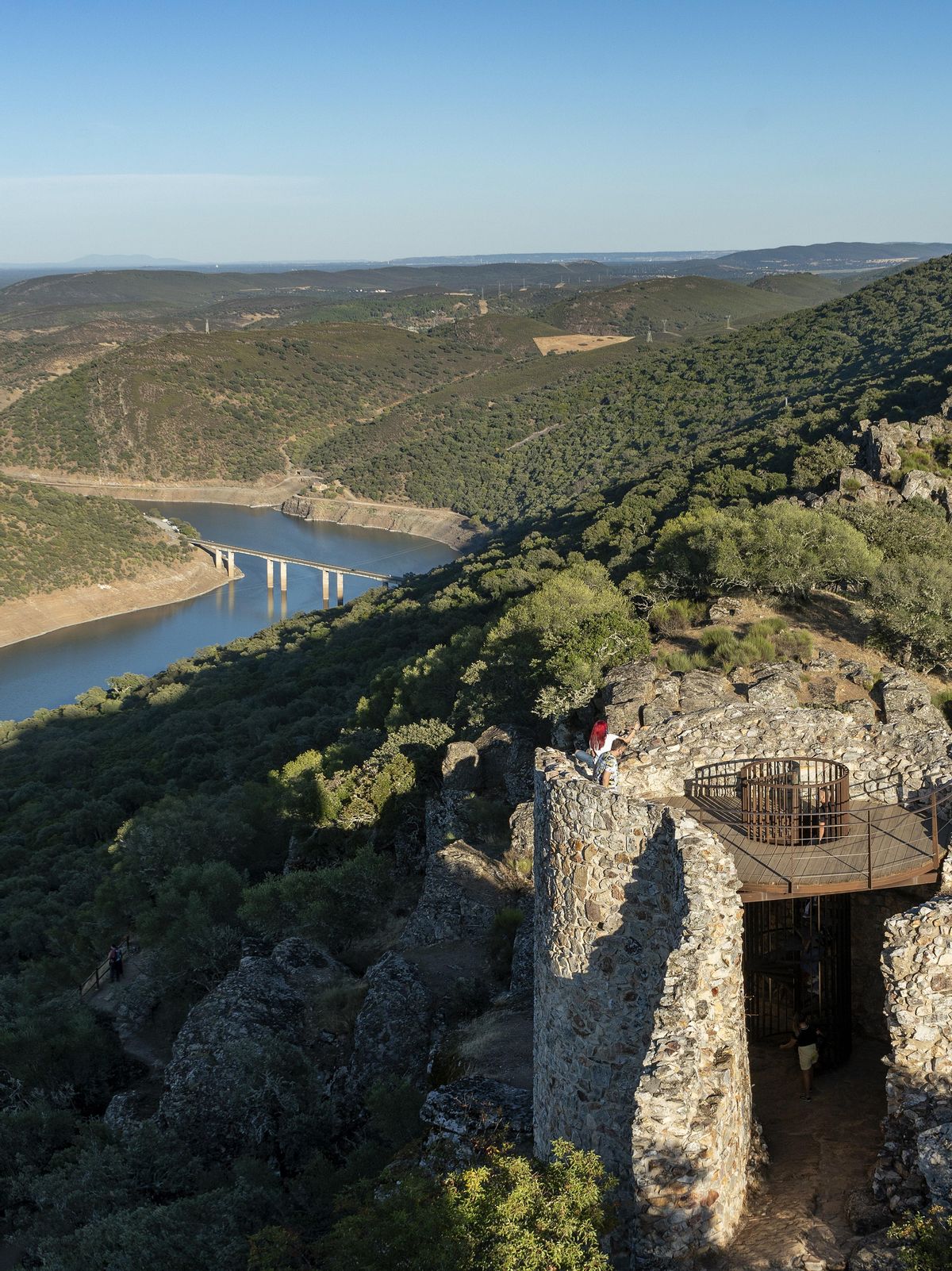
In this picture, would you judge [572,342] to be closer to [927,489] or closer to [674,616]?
[927,489]

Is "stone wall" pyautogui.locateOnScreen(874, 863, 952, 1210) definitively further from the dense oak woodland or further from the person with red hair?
the person with red hair

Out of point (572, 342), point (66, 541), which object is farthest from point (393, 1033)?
point (572, 342)

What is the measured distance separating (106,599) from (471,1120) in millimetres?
77972

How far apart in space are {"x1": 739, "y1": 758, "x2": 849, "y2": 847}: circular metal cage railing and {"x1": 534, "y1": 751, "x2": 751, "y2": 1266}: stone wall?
3.67ft

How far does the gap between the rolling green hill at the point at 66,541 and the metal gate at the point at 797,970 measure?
75.0 m

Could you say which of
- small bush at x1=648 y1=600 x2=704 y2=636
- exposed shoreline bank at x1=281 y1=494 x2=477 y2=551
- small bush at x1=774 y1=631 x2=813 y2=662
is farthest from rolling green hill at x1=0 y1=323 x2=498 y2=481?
small bush at x1=774 y1=631 x2=813 y2=662

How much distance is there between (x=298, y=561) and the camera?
91.6 metres

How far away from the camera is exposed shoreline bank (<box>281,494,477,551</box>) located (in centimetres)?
10156

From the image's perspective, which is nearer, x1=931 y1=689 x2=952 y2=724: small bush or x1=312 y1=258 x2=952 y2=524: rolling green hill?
x1=931 y1=689 x2=952 y2=724: small bush

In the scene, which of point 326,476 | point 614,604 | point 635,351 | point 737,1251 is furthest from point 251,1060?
point 635,351

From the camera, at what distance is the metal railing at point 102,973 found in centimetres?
2000

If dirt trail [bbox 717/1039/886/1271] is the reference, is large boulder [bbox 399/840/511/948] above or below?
below

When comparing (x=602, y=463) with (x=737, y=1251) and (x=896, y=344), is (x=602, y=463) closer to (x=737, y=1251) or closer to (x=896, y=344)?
(x=896, y=344)

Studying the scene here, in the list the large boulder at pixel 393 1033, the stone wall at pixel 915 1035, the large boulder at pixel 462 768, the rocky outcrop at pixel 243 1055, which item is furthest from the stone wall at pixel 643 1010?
the large boulder at pixel 462 768
